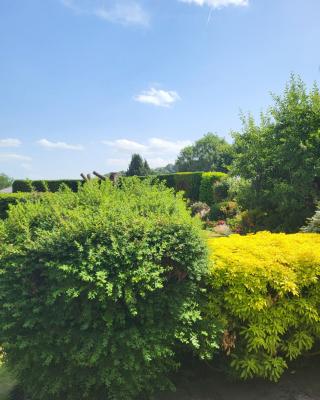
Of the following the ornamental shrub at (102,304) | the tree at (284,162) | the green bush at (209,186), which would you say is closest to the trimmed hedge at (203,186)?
the green bush at (209,186)

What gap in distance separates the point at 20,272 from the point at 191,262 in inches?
59.9

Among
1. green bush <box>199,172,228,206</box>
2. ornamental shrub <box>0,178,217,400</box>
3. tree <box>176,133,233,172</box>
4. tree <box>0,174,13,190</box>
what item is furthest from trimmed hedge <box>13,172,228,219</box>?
tree <box>0,174,13,190</box>

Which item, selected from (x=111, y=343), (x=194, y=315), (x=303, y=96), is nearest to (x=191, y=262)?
(x=194, y=315)

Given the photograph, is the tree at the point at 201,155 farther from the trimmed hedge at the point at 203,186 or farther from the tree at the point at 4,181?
the tree at the point at 4,181

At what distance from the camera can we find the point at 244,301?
349cm

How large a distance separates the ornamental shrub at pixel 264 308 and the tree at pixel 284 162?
5686 mm

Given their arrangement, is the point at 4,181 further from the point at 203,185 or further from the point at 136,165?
the point at 203,185

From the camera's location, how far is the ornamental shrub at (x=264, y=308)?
3.50m

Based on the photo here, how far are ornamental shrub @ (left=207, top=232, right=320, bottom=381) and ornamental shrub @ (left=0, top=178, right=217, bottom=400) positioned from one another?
247 millimetres

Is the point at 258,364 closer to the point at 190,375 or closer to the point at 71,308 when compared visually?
the point at 190,375

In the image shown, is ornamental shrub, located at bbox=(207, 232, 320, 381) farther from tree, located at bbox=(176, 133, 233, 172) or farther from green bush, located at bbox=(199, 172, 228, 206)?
tree, located at bbox=(176, 133, 233, 172)

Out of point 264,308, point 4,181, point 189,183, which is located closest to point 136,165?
point 189,183

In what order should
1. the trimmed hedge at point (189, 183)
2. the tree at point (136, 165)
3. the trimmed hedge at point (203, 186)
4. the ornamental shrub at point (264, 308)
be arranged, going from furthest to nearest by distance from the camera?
1. the tree at point (136, 165)
2. the trimmed hedge at point (189, 183)
3. the trimmed hedge at point (203, 186)
4. the ornamental shrub at point (264, 308)

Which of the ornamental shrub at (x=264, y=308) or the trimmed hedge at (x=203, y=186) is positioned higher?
the trimmed hedge at (x=203, y=186)
